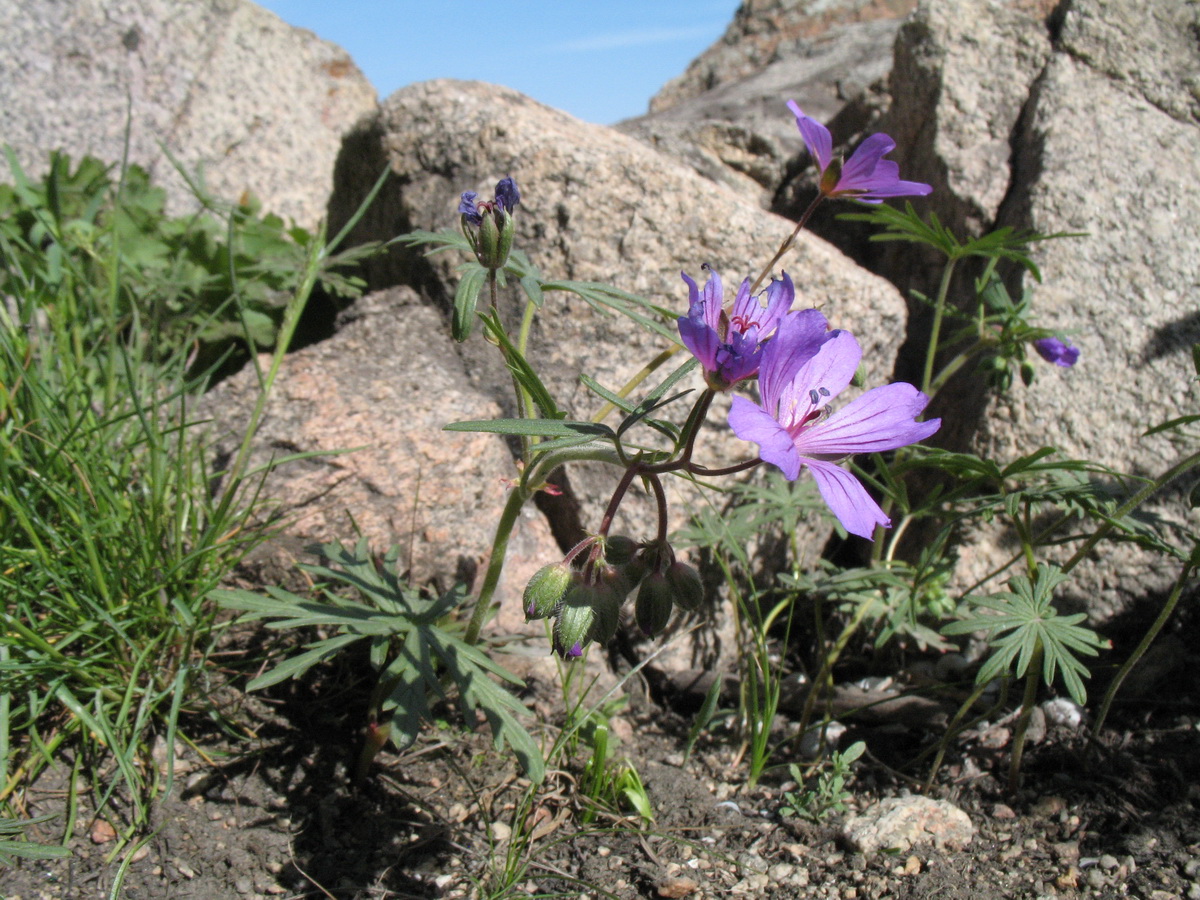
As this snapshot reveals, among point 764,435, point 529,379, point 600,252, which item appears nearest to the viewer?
point 764,435

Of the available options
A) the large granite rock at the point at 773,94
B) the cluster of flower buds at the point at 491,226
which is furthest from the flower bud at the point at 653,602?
the large granite rock at the point at 773,94

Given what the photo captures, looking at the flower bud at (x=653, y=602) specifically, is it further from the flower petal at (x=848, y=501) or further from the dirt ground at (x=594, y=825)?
the dirt ground at (x=594, y=825)

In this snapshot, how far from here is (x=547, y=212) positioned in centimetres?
272

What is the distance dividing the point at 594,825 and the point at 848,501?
113 centimetres

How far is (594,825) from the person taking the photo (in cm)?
195

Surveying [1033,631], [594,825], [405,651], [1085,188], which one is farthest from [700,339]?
[1085,188]

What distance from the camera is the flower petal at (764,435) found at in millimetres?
1096

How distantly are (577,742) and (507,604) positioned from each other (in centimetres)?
43

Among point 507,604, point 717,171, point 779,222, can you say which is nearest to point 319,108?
point 717,171

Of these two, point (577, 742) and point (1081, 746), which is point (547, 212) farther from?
point (1081, 746)

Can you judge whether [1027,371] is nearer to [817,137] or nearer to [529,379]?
[817,137]

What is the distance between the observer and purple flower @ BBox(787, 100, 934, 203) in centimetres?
166

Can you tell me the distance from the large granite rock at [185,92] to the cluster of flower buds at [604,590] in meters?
3.40

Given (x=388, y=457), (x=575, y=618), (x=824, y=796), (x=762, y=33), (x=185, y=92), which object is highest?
(x=762, y=33)
